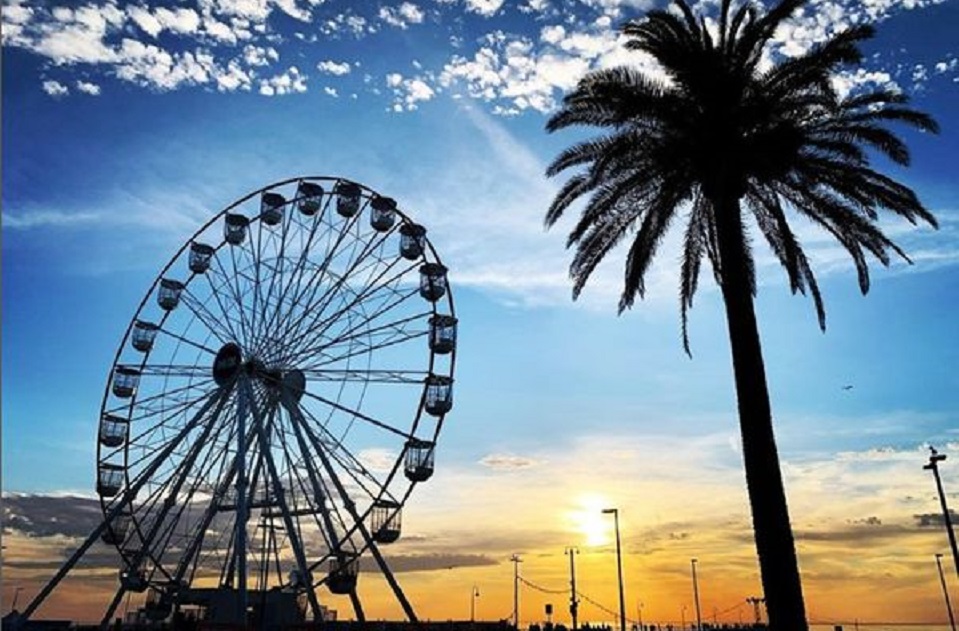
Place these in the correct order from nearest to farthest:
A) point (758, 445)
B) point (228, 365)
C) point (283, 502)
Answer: point (758, 445) → point (283, 502) → point (228, 365)

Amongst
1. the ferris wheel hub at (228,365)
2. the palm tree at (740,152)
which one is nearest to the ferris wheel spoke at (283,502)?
the ferris wheel hub at (228,365)

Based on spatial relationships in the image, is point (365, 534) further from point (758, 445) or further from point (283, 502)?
point (758, 445)

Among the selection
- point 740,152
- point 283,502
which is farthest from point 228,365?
point 740,152

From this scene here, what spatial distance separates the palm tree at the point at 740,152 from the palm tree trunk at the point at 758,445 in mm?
29

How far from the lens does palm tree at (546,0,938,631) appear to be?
634 inches

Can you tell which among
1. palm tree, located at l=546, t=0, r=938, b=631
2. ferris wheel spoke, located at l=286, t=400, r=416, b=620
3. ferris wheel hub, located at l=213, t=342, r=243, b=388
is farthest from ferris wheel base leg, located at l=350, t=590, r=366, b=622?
palm tree, located at l=546, t=0, r=938, b=631

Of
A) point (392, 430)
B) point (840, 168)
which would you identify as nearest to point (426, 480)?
point (392, 430)

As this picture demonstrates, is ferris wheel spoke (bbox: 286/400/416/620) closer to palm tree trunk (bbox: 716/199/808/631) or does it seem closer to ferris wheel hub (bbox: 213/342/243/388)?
ferris wheel hub (bbox: 213/342/243/388)

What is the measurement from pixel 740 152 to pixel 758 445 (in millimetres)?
5611

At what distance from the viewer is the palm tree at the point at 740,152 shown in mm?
16094

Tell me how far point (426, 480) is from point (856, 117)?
58.4ft

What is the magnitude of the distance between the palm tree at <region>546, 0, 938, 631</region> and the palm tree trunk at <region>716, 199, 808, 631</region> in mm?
29

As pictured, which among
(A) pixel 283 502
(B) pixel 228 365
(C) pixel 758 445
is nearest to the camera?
(C) pixel 758 445

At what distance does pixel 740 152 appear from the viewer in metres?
16.2
